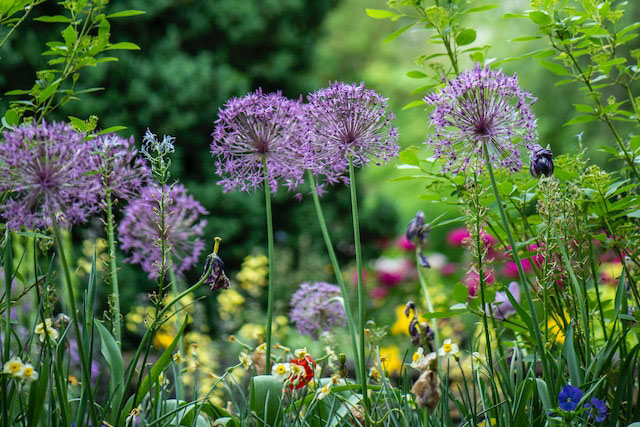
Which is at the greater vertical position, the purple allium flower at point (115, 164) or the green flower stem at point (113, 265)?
the purple allium flower at point (115, 164)

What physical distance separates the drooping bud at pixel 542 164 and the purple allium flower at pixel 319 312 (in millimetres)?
1214

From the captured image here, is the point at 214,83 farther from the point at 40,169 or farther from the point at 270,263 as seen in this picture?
the point at 40,169

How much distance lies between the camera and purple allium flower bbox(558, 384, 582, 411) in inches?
58.5

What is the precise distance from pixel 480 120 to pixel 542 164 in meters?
0.22

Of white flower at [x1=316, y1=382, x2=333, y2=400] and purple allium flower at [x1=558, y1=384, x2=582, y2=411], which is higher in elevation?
white flower at [x1=316, y1=382, x2=333, y2=400]

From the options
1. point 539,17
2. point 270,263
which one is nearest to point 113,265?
point 270,263

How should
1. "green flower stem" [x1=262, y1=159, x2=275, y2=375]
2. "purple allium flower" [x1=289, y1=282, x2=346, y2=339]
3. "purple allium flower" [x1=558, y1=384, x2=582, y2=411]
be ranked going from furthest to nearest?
"purple allium flower" [x1=289, y1=282, x2=346, y2=339] < "green flower stem" [x1=262, y1=159, x2=275, y2=375] < "purple allium flower" [x1=558, y1=384, x2=582, y2=411]

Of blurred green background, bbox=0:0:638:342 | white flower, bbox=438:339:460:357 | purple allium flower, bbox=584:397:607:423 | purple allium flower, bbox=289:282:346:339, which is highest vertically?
blurred green background, bbox=0:0:638:342

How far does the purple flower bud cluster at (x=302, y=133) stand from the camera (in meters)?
1.69

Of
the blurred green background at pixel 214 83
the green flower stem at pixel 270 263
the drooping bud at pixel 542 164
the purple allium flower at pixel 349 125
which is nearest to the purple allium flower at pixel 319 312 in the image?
the green flower stem at pixel 270 263

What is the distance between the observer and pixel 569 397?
1.52 metres

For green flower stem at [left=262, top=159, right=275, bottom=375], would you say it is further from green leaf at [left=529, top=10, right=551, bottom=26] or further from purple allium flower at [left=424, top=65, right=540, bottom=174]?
green leaf at [left=529, top=10, right=551, bottom=26]

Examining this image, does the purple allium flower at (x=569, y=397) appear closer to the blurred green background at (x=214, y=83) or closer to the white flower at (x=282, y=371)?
the white flower at (x=282, y=371)


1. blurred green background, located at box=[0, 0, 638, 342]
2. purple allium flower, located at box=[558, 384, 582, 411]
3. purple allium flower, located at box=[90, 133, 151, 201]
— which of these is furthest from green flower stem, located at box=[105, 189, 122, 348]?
blurred green background, located at box=[0, 0, 638, 342]
